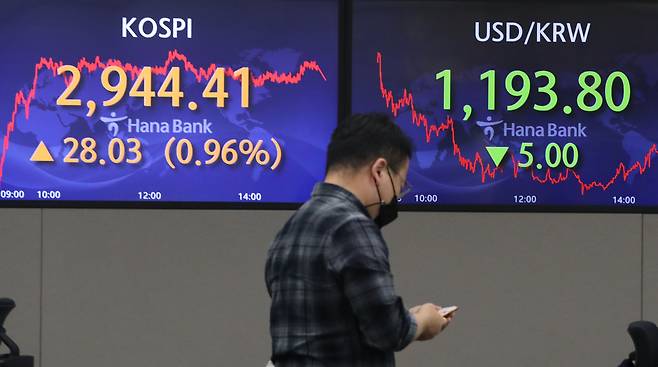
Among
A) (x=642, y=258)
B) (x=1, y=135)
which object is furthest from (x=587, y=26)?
(x=1, y=135)

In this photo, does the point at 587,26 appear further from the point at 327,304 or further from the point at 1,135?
the point at 327,304

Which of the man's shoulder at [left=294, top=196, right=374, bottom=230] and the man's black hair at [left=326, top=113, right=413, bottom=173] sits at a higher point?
the man's black hair at [left=326, top=113, right=413, bottom=173]

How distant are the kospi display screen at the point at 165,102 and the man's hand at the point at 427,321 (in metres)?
2.67

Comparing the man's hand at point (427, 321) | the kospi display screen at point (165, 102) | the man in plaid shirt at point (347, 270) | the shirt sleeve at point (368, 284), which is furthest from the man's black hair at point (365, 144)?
the kospi display screen at point (165, 102)

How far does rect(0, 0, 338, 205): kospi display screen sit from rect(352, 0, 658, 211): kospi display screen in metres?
0.30

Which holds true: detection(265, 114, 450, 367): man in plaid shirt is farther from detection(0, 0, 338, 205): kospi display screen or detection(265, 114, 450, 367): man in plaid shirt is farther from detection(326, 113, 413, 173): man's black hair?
detection(0, 0, 338, 205): kospi display screen

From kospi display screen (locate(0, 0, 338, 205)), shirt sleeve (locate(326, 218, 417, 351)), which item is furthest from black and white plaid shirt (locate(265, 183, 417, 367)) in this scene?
kospi display screen (locate(0, 0, 338, 205))

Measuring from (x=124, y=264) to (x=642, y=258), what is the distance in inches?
92.5

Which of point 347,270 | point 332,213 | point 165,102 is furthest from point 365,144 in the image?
point 165,102

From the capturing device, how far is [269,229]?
16.8 feet

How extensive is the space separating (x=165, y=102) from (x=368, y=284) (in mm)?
2962

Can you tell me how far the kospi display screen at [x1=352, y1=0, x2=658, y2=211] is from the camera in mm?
5051

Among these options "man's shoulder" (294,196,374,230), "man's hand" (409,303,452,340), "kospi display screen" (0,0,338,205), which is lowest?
"man's hand" (409,303,452,340)

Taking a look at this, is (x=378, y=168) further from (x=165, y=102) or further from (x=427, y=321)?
(x=165, y=102)
